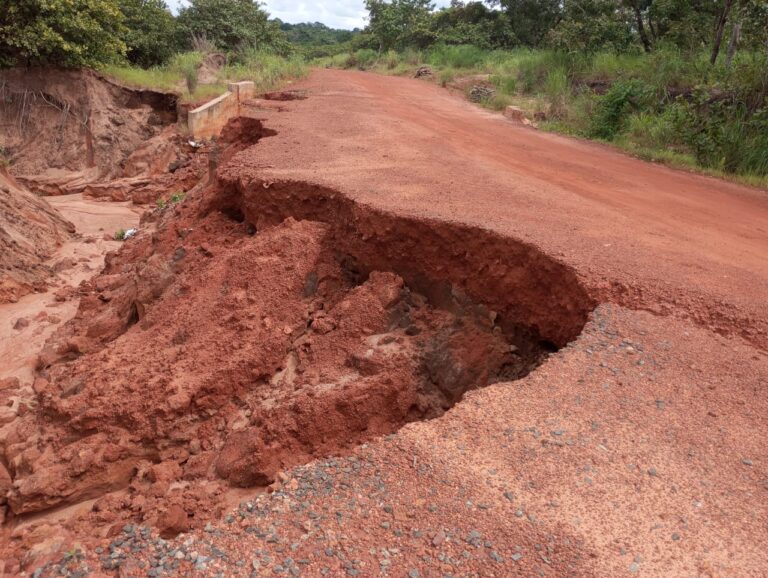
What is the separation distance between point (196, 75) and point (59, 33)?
293 cm

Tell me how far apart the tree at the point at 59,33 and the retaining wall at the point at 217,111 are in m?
2.85

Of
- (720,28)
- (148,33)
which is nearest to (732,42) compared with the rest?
(720,28)

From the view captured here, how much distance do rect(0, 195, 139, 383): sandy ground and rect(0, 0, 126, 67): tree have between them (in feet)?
9.85

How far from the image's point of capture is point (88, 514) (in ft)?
13.2

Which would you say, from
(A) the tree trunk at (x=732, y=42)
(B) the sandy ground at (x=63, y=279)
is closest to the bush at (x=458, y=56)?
(A) the tree trunk at (x=732, y=42)

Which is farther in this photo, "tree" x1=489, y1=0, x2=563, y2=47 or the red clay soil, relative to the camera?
"tree" x1=489, y1=0, x2=563, y2=47

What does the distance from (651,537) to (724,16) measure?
11.1 meters

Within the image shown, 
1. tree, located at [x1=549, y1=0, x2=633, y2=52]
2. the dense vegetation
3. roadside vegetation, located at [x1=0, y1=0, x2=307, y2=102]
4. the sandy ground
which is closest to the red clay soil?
the sandy ground

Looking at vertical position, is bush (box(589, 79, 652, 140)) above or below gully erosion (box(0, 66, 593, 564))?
above

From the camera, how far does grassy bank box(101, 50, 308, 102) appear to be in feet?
45.6

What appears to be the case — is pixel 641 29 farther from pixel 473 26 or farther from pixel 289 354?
pixel 289 354

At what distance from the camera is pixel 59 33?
12648 millimetres

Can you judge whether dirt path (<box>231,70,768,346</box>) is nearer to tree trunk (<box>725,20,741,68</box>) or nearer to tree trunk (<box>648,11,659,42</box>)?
tree trunk (<box>725,20,741,68</box>)

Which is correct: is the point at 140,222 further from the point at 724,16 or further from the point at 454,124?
the point at 724,16
